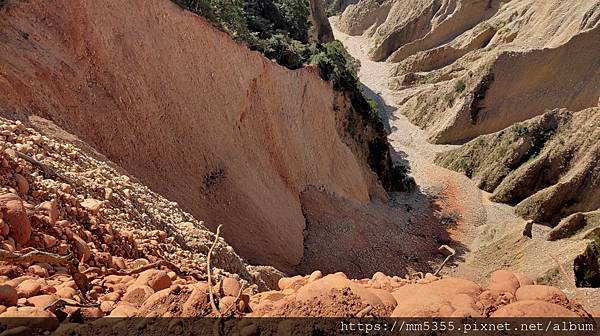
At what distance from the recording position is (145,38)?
37.8 feet

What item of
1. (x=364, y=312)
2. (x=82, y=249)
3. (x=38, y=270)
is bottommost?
→ (x=364, y=312)

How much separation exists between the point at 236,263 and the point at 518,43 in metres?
32.8

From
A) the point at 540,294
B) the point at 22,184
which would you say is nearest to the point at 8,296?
the point at 22,184

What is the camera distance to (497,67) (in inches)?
1197

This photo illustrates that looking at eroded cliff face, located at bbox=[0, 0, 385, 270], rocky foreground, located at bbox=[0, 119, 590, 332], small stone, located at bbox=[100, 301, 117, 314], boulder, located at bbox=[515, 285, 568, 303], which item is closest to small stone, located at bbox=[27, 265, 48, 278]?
rocky foreground, located at bbox=[0, 119, 590, 332]

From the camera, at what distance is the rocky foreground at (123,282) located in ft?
12.3

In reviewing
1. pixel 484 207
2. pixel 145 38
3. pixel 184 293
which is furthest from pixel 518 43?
pixel 184 293

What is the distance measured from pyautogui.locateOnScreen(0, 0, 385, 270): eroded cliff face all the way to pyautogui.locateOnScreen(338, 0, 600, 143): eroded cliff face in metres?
18.4

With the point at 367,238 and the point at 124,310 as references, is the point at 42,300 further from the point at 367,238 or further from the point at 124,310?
the point at 367,238

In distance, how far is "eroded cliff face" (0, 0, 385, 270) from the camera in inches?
356

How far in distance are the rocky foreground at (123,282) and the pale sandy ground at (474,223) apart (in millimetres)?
4602

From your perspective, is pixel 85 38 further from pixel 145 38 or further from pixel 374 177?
pixel 374 177

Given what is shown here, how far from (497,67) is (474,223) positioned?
13.9 metres

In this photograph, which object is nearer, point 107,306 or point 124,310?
point 124,310
